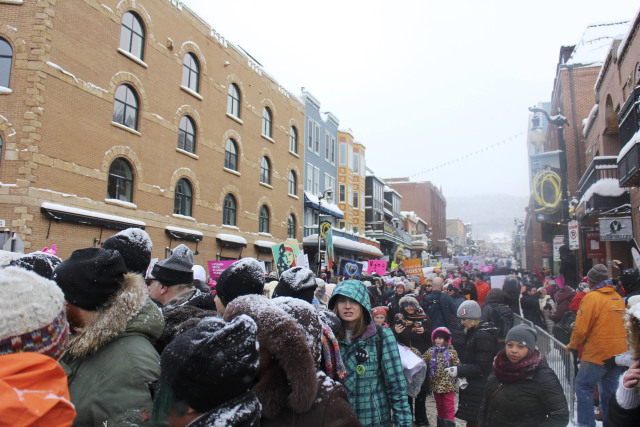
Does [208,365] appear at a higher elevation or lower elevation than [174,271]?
lower

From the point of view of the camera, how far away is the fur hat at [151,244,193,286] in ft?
13.2

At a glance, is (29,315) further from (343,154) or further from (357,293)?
(343,154)

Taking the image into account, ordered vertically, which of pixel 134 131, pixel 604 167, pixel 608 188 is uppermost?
pixel 134 131

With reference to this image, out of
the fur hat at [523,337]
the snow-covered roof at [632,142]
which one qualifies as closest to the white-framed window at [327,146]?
the snow-covered roof at [632,142]

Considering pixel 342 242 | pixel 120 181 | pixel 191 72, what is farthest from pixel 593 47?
pixel 120 181

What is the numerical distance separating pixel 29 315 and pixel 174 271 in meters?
2.55

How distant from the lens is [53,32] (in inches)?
540

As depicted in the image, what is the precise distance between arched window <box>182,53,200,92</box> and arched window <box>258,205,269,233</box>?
782cm

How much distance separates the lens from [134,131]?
54.2 ft

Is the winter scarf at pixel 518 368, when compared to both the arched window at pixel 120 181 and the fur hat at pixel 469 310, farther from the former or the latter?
the arched window at pixel 120 181

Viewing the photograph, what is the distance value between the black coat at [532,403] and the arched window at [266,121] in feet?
75.3

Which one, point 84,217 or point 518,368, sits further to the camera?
point 84,217

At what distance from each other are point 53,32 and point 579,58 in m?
29.2

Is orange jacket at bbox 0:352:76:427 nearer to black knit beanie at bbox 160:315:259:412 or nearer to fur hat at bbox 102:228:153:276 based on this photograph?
black knit beanie at bbox 160:315:259:412
